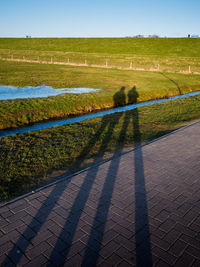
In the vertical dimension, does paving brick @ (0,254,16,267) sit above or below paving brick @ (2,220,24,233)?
below

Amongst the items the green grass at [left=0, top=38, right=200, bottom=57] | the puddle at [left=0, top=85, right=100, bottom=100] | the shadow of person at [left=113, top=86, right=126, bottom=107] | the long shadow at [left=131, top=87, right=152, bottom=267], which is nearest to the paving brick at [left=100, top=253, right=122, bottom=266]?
the long shadow at [left=131, top=87, right=152, bottom=267]

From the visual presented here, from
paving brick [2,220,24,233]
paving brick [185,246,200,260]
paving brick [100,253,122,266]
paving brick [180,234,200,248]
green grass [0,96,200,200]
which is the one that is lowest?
paving brick [100,253,122,266]

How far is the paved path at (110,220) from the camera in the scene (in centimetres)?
337

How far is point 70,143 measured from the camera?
309 inches

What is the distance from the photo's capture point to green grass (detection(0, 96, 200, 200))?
5.79m

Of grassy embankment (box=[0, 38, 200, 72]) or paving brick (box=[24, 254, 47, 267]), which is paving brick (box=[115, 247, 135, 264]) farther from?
grassy embankment (box=[0, 38, 200, 72])

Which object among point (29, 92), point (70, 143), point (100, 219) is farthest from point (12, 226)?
point (29, 92)

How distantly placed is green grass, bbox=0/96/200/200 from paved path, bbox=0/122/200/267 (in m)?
0.83

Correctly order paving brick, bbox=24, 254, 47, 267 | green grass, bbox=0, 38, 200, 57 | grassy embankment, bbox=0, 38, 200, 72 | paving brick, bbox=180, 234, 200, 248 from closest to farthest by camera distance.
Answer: paving brick, bbox=24, 254, 47, 267 → paving brick, bbox=180, 234, 200, 248 → grassy embankment, bbox=0, 38, 200, 72 → green grass, bbox=0, 38, 200, 57

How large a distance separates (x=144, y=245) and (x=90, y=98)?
12.1 meters

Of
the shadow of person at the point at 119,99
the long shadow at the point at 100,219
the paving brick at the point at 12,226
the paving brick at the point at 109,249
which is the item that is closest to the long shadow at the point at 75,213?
the long shadow at the point at 100,219

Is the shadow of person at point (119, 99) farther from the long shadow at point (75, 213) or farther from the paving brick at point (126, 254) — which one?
the paving brick at point (126, 254)

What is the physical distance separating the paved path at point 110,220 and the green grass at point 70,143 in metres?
0.83

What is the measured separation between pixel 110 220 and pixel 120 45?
6696 cm
